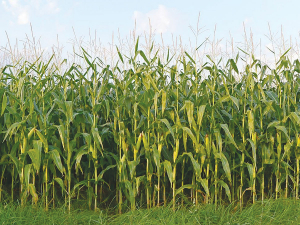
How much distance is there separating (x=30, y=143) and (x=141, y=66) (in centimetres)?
177

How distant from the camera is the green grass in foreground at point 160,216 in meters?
4.12

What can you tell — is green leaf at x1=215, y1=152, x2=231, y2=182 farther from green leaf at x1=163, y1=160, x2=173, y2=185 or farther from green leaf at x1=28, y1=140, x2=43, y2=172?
green leaf at x1=28, y1=140, x2=43, y2=172

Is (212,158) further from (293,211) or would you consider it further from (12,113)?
(12,113)

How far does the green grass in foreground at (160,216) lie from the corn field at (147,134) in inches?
6.9

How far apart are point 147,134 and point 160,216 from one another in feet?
3.37

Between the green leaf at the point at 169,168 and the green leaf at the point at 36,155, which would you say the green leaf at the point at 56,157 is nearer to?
the green leaf at the point at 36,155

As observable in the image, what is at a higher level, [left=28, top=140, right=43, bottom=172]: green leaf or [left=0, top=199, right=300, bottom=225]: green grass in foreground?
[left=28, top=140, right=43, bottom=172]: green leaf

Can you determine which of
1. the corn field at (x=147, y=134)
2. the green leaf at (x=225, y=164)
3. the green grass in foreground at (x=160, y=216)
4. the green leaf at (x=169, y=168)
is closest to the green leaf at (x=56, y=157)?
the corn field at (x=147, y=134)

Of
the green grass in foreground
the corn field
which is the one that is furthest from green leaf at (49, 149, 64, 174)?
the green grass in foreground

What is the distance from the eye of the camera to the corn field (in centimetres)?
442

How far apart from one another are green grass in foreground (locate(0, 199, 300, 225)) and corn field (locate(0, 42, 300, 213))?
0.58 feet

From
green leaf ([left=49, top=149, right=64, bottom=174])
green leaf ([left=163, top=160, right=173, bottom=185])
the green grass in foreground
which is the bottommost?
the green grass in foreground

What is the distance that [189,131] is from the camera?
4246mm

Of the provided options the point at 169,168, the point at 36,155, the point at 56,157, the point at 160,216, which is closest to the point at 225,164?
the point at 169,168
